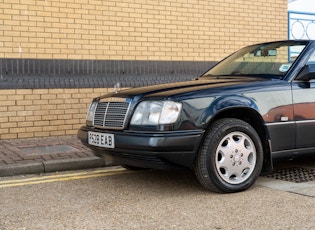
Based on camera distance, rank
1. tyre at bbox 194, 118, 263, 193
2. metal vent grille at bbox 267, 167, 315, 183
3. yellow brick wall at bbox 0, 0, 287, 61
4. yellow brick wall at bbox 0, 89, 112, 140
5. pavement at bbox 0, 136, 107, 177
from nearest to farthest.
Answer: tyre at bbox 194, 118, 263, 193 → metal vent grille at bbox 267, 167, 315, 183 → pavement at bbox 0, 136, 107, 177 → yellow brick wall at bbox 0, 89, 112, 140 → yellow brick wall at bbox 0, 0, 287, 61

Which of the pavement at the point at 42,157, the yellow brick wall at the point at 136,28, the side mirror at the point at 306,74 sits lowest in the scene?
the pavement at the point at 42,157

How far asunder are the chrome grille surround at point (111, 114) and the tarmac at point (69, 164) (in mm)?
1139

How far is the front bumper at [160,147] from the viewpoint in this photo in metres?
4.12

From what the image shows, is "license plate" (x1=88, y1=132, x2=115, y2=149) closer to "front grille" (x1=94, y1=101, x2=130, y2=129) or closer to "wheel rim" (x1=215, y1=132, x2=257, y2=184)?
"front grille" (x1=94, y1=101, x2=130, y2=129)

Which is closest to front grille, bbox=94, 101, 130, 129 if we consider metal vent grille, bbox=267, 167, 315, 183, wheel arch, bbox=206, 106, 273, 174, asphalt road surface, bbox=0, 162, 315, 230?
asphalt road surface, bbox=0, 162, 315, 230

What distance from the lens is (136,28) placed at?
8.30 meters

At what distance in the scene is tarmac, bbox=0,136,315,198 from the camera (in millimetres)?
4902

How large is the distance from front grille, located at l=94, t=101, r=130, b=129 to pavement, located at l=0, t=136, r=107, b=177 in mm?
1143

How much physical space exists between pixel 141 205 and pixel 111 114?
1.01 m

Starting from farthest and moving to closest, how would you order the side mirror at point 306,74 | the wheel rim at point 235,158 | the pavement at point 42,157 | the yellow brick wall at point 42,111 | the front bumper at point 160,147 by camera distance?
the yellow brick wall at point 42,111, the pavement at point 42,157, the side mirror at point 306,74, the wheel rim at point 235,158, the front bumper at point 160,147

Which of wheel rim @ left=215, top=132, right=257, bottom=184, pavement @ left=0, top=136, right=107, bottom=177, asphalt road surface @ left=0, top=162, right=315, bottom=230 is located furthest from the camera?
pavement @ left=0, top=136, right=107, bottom=177

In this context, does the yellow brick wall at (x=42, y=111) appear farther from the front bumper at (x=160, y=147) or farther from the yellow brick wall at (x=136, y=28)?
the front bumper at (x=160, y=147)

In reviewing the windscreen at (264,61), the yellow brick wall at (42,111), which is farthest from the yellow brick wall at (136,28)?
the windscreen at (264,61)

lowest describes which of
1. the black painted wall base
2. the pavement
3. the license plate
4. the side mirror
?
the pavement
